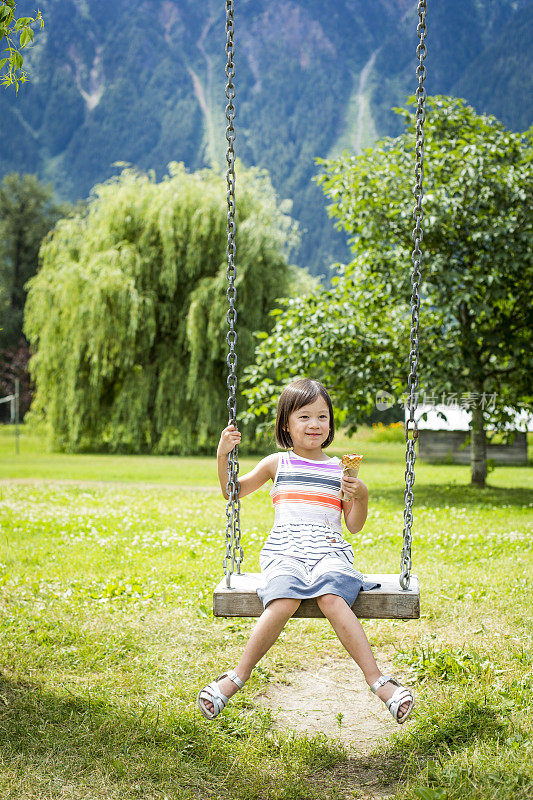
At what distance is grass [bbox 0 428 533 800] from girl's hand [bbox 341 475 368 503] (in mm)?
877

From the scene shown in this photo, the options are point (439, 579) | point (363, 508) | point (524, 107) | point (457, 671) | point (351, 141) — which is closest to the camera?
point (363, 508)

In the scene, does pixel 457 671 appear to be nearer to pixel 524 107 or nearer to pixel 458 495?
pixel 458 495

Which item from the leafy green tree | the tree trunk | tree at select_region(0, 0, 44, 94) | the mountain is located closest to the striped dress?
tree at select_region(0, 0, 44, 94)

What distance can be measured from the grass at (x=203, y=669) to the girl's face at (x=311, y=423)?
3.71 feet

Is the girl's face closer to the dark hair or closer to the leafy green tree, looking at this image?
the dark hair

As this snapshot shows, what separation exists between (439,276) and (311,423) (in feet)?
20.9

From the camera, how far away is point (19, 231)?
38625mm

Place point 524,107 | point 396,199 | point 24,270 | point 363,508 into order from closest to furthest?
point 363,508
point 396,199
point 24,270
point 524,107

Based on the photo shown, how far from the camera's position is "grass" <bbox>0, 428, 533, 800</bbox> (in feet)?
8.43

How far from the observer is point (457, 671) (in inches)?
135

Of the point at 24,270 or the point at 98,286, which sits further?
the point at 24,270

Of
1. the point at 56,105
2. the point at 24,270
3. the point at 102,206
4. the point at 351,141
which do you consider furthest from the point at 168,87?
the point at 102,206

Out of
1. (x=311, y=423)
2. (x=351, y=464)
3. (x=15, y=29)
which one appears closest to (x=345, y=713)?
(x=351, y=464)

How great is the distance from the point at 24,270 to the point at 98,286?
73.7 ft
